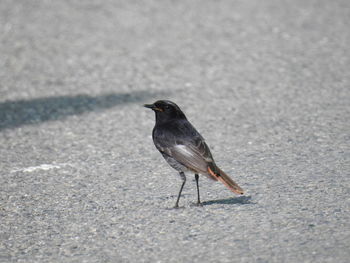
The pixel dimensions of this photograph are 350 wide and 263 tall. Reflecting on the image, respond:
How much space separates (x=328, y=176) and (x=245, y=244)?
1.82 m

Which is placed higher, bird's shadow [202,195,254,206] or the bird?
the bird

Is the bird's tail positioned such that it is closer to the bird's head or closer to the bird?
the bird

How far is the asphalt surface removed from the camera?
17.7ft

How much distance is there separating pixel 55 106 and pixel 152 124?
166cm

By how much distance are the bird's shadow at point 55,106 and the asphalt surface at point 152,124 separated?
30mm

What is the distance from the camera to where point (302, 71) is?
35.1ft

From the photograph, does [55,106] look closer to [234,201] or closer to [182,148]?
[182,148]

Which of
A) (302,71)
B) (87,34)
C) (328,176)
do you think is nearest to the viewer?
(328,176)

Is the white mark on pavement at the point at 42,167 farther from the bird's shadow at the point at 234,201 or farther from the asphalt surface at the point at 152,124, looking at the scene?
the bird's shadow at the point at 234,201

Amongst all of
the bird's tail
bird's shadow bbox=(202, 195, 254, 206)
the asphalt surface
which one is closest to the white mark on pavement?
the asphalt surface

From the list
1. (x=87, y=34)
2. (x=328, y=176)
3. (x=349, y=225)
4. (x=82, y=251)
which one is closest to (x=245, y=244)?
(x=349, y=225)

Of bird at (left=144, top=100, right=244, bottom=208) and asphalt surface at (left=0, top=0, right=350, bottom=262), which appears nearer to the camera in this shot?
asphalt surface at (left=0, top=0, right=350, bottom=262)

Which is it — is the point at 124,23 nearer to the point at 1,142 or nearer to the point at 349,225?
the point at 1,142

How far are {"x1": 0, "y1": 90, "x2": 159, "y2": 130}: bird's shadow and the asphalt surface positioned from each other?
0.03 metres
